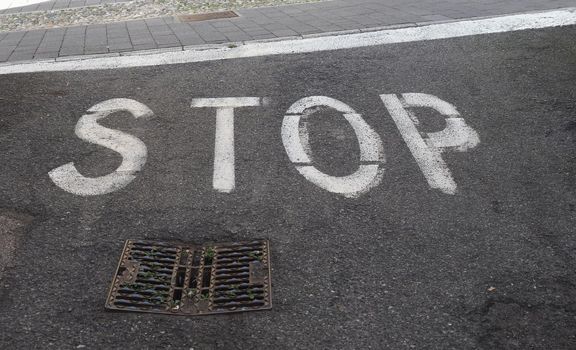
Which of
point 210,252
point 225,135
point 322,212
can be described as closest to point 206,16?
point 225,135

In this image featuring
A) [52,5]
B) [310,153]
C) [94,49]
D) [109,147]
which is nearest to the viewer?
[310,153]

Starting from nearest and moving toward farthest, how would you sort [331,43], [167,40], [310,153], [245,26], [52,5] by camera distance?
1. [310,153]
2. [331,43]
3. [167,40]
4. [245,26]
5. [52,5]

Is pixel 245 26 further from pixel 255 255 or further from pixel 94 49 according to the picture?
pixel 255 255

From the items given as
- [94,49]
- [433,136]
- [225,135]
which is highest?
A: [94,49]

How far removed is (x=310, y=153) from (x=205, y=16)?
18.1 ft

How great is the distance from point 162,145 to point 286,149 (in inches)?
47.1

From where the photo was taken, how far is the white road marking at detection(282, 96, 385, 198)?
5465mm

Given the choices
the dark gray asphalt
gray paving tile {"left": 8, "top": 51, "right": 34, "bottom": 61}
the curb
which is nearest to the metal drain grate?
the curb

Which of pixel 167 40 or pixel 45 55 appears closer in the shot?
pixel 45 55

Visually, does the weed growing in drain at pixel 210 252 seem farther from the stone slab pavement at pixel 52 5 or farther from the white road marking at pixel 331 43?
the stone slab pavement at pixel 52 5

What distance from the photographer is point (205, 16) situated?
35.0 ft

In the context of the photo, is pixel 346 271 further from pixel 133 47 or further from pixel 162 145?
pixel 133 47

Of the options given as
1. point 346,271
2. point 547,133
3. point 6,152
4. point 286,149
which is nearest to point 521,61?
point 547,133

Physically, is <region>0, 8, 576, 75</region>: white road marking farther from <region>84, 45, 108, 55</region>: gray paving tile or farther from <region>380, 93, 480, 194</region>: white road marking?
<region>380, 93, 480, 194</region>: white road marking
